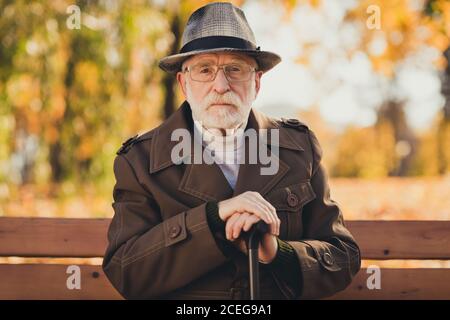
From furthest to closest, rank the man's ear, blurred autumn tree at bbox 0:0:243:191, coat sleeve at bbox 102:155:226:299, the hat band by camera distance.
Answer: blurred autumn tree at bbox 0:0:243:191, the man's ear, the hat band, coat sleeve at bbox 102:155:226:299

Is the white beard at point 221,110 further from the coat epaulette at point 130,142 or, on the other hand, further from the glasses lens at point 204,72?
the coat epaulette at point 130,142

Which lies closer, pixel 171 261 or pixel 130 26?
pixel 171 261

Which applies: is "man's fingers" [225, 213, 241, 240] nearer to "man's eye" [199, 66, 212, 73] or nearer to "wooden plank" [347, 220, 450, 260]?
"man's eye" [199, 66, 212, 73]

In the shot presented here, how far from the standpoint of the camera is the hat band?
108 inches

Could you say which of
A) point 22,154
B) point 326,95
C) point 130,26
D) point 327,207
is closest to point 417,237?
point 327,207

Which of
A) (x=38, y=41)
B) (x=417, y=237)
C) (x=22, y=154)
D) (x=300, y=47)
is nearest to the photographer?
(x=417, y=237)


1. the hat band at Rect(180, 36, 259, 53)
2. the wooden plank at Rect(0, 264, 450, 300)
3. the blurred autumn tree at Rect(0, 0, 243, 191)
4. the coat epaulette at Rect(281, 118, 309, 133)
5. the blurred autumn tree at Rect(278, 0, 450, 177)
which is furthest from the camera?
the blurred autumn tree at Rect(0, 0, 243, 191)

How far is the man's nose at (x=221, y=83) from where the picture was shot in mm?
2744

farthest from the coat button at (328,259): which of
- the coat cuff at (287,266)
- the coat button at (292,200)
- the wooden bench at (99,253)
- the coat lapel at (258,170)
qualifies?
the wooden bench at (99,253)

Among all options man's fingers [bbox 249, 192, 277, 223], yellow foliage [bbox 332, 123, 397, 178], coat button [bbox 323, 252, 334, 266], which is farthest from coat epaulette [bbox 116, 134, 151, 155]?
yellow foliage [bbox 332, 123, 397, 178]
